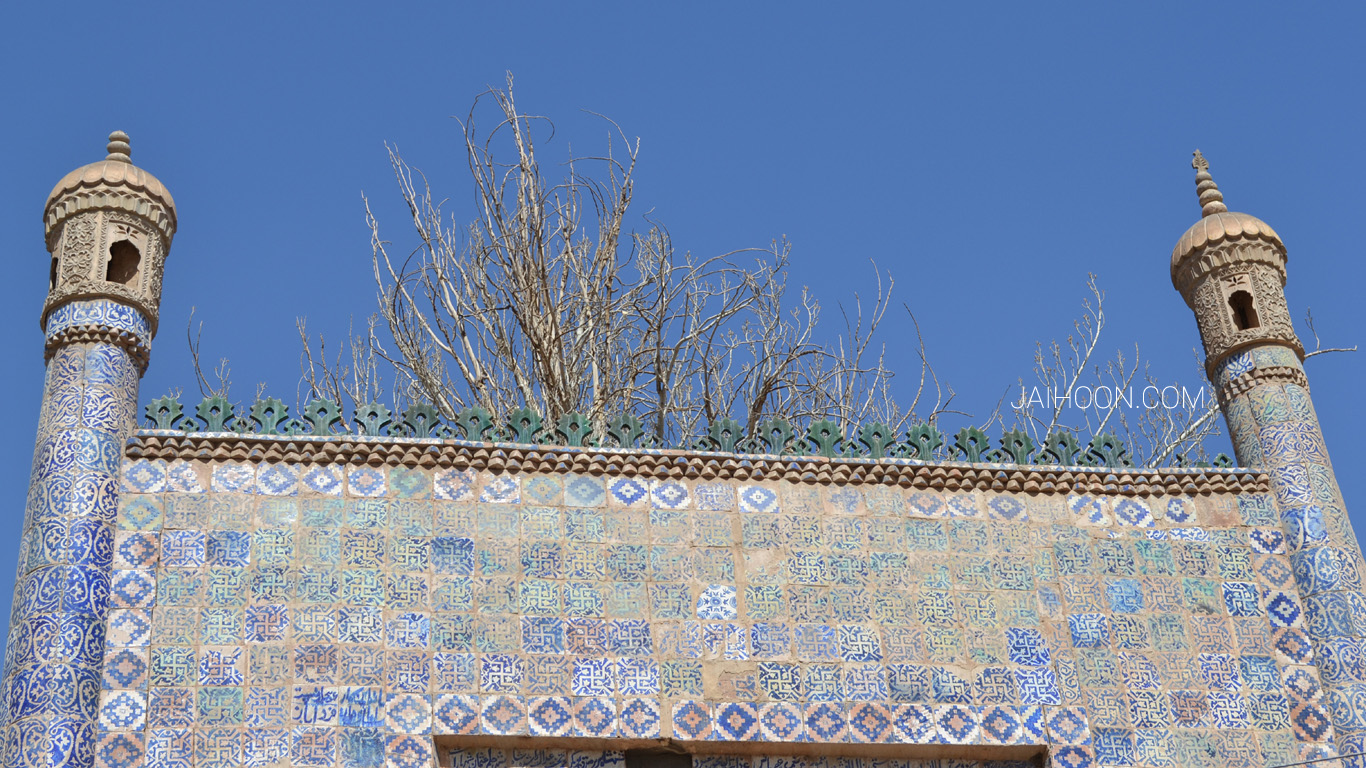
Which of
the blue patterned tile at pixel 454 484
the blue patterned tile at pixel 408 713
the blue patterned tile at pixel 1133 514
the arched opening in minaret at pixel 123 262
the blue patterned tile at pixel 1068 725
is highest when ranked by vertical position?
the arched opening in minaret at pixel 123 262

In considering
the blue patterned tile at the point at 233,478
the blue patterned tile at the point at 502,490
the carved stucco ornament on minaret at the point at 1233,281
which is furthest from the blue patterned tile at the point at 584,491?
the carved stucco ornament on minaret at the point at 1233,281

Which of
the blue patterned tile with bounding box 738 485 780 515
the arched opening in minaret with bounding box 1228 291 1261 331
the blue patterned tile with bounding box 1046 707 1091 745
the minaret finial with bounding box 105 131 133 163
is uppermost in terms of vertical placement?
the minaret finial with bounding box 105 131 133 163

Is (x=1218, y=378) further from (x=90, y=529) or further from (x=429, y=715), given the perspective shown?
(x=90, y=529)

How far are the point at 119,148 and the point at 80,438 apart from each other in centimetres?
168

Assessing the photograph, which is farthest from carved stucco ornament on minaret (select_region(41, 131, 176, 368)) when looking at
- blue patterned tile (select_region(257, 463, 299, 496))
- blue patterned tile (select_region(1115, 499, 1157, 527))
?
blue patterned tile (select_region(1115, 499, 1157, 527))

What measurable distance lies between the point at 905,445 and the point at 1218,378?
1918mm

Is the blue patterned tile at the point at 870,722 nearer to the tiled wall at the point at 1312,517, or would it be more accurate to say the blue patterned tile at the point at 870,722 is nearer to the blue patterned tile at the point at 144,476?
the tiled wall at the point at 1312,517

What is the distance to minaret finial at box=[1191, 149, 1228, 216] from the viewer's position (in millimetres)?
9180

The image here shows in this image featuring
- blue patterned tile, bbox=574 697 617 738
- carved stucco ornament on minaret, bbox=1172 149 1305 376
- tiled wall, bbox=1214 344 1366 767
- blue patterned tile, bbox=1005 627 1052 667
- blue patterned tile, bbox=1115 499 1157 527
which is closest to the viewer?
blue patterned tile, bbox=574 697 617 738

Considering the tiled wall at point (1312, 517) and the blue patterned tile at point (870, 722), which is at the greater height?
the tiled wall at point (1312, 517)

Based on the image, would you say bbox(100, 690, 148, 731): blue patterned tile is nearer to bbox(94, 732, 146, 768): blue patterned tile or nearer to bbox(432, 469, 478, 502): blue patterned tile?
bbox(94, 732, 146, 768): blue patterned tile

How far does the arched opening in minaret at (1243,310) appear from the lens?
8812 millimetres

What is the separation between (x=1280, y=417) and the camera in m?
8.42

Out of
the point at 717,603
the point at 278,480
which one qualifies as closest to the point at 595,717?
the point at 717,603
